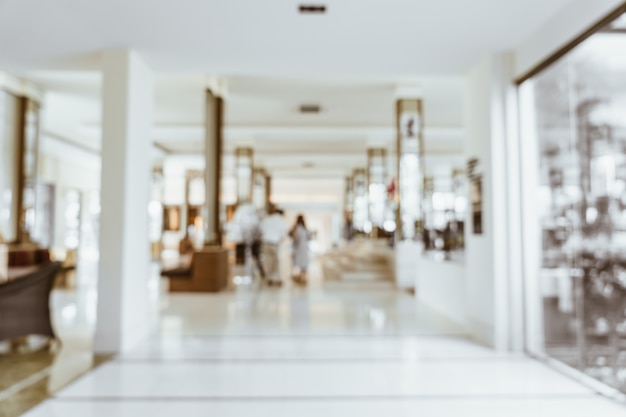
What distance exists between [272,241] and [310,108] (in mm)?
3205

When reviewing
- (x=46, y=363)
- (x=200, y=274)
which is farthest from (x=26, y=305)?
(x=200, y=274)

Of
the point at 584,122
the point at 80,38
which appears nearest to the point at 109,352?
the point at 80,38

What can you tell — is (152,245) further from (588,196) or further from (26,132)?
(588,196)

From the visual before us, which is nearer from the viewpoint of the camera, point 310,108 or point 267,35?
point 267,35

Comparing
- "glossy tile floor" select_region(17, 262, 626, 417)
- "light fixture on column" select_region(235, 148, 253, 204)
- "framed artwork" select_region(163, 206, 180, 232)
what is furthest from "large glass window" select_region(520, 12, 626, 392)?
"framed artwork" select_region(163, 206, 180, 232)

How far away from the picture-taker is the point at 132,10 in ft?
13.9

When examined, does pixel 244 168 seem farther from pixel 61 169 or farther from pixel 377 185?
pixel 61 169

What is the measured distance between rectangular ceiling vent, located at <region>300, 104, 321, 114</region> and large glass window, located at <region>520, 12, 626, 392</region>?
4.77 metres

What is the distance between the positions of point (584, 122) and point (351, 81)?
393 cm

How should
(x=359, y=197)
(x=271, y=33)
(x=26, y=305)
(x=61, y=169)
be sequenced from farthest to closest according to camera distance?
(x=359, y=197), (x=61, y=169), (x=26, y=305), (x=271, y=33)

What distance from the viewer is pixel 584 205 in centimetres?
680

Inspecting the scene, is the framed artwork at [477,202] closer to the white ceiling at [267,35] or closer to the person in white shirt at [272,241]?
the white ceiling at [267,35]

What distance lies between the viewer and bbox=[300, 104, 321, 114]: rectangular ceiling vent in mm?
10969

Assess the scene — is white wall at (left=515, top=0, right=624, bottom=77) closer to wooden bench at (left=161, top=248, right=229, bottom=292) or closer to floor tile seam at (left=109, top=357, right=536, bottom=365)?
floor tile seam at (left=109, top=357, right=536, bottom=365)
